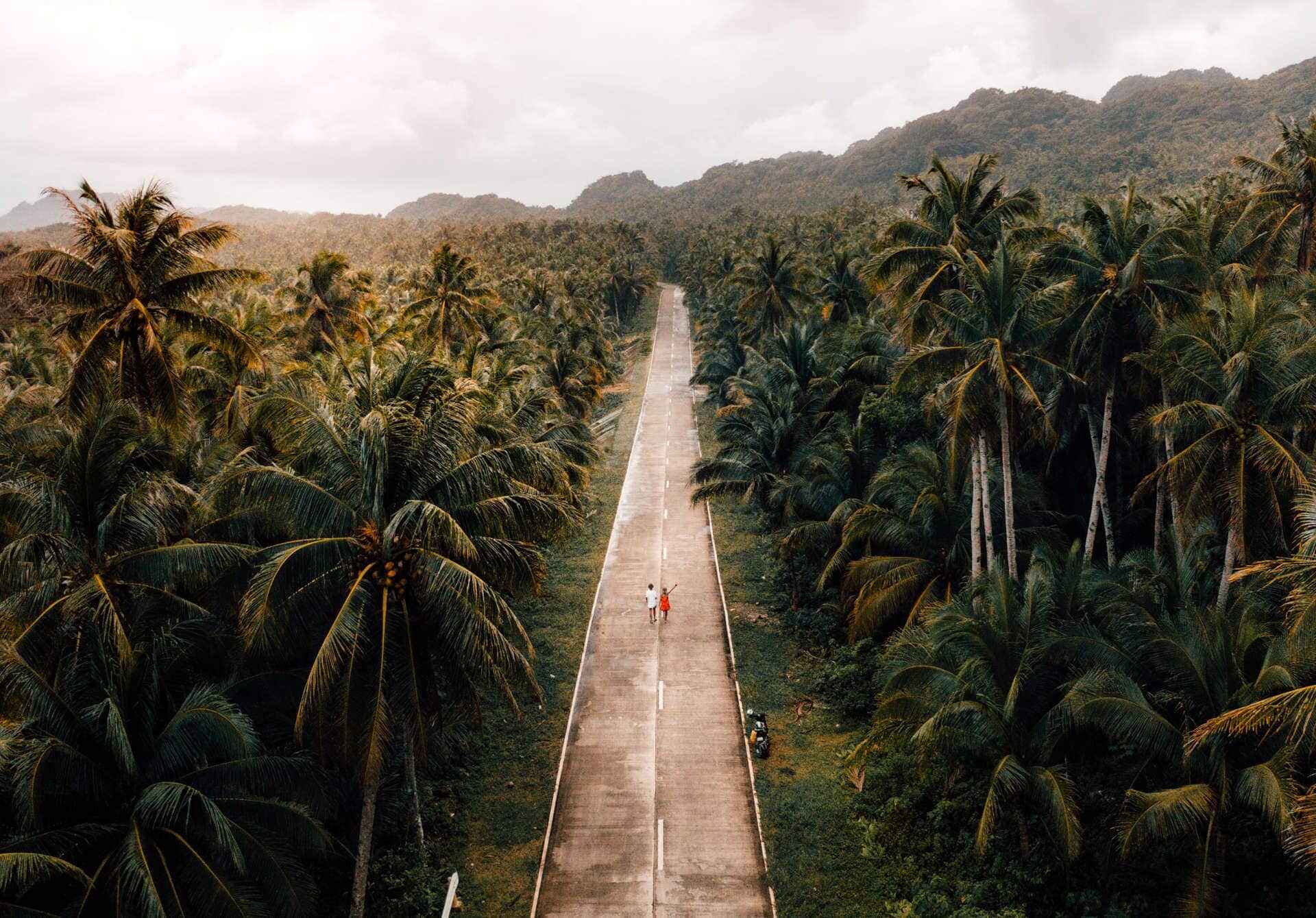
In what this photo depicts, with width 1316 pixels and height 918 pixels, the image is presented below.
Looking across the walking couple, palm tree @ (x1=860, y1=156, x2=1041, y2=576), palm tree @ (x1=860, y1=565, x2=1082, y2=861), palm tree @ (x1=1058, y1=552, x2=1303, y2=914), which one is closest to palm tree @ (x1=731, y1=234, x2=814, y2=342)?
palm tree @ (x1=860, y1=156, x2=1041, y2=576)

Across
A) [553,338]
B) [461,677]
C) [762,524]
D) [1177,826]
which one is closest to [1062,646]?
[1177,826]

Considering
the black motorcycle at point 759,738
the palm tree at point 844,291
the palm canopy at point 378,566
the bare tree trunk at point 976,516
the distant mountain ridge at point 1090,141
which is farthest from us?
the distant mountain ridge at point 1090,141

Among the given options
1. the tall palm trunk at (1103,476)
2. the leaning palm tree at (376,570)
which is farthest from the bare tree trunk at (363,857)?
the tall palm trunk at (1103,476)

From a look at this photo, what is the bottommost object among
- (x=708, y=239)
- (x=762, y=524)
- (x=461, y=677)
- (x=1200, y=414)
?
(x=762, y=524)

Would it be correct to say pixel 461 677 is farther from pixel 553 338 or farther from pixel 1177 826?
pixel 553 338

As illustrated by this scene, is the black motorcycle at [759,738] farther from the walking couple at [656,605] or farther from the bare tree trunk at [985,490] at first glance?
the bare tree trunk at [985,490]

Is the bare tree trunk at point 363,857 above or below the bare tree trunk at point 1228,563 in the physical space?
below

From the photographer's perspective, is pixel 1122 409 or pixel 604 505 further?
pixel 604 505

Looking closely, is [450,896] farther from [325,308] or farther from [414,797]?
[325,308]
